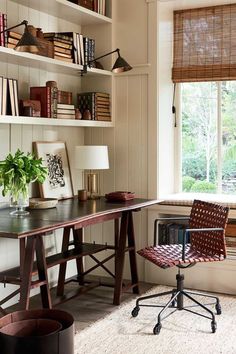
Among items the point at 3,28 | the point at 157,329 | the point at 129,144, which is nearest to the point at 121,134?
the point at 129,144

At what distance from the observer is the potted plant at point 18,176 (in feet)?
11.1

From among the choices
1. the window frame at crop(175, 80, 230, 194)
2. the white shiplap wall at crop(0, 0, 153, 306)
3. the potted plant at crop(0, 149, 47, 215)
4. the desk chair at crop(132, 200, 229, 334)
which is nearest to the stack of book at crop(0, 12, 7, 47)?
the potted plant at crop(0, 149, 47, 215)

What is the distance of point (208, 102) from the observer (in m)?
4.73

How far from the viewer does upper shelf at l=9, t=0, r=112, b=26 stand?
3864 mm

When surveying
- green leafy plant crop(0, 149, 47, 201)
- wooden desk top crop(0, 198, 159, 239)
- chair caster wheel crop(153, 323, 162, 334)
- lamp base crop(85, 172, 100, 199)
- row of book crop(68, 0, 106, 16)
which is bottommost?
chair caster wheel crop(153, 323, 162, 334)

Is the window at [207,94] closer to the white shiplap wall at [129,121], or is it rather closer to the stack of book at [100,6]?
the white shiplap wall at [129,121]

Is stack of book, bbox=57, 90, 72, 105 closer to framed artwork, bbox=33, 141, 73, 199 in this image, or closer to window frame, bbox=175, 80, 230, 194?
framed artwork, bbox=33, 141, 73, 199

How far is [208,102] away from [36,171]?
76.5 inches

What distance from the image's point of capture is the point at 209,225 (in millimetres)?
3781

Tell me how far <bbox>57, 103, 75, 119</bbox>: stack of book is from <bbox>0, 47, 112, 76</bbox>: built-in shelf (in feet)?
0.93

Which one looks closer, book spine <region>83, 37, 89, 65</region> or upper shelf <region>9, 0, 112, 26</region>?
upper shelf <region>9, 0, 112, 26</region>

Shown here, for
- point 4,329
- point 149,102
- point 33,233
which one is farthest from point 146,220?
point 4,329

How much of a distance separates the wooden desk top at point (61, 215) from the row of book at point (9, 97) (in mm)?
680

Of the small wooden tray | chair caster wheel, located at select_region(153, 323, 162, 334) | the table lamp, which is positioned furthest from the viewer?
the table lamp
